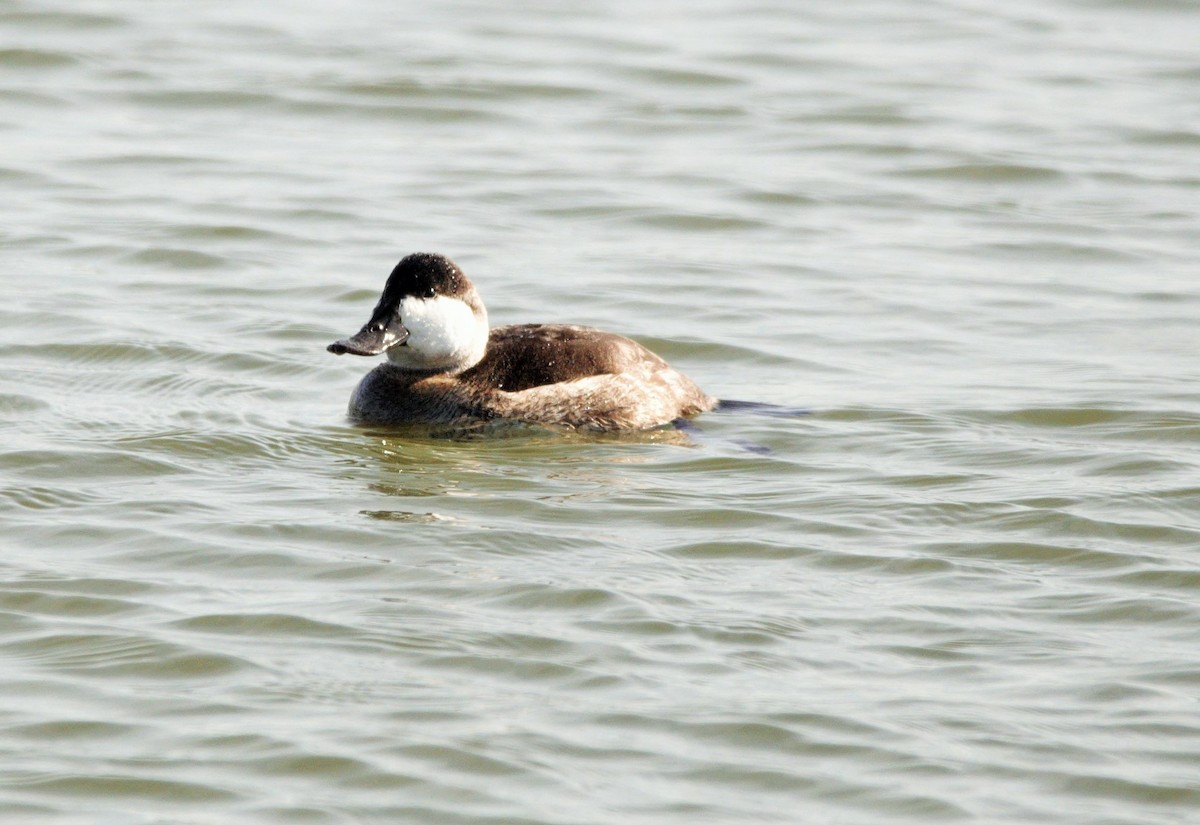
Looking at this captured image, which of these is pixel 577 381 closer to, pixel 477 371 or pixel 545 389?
pixel 545 389

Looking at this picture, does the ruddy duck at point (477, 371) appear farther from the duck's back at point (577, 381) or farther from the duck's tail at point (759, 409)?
the duck's tail at point (759, 409)

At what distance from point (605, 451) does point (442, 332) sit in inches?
37.5

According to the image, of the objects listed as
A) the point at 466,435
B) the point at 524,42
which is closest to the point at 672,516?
the point at 466,435

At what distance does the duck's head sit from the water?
17.4 inches

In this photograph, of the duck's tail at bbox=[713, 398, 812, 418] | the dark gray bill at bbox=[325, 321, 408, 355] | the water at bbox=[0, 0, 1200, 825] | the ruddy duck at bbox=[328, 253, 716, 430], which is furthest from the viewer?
the duck's tail at bbox=[713, 398, 812, 418]

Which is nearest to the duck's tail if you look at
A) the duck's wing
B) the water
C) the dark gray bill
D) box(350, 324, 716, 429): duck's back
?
the water

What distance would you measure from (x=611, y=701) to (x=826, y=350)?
16.7 feet

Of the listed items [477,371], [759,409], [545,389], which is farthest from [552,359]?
[759,409]

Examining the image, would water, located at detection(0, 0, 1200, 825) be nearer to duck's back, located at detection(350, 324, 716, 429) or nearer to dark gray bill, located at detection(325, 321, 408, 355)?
duck's back, located at detection(350, 324, 716, 429)

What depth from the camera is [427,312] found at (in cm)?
905

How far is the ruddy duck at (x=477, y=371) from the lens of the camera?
354 inches

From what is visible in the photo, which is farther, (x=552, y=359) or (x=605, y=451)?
(x=552, y=359)

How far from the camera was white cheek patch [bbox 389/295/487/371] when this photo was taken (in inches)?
356

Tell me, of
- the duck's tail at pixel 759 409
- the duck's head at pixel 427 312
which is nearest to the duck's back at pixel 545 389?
the duck's head at pixel 427 312
